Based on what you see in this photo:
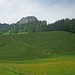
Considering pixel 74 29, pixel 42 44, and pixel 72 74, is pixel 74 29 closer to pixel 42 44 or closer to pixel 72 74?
pixel 42 44

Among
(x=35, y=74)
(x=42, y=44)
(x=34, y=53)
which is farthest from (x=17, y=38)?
(x=35, y=74)

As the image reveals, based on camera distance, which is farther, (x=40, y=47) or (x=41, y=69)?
(x=40, y=47)

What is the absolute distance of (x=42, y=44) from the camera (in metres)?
117

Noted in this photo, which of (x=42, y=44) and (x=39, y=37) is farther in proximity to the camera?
(x=39, y=37)

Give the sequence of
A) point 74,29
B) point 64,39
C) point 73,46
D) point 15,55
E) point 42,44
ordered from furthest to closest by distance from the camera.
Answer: point 74,29
point 64,39
point 42,44
point 73,46
point 15,55

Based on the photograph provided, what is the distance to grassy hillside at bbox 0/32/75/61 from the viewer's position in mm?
92338

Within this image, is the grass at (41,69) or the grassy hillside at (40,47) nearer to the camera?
the grass at (41,69)

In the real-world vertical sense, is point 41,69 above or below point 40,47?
above

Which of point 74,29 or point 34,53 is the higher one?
point 74,29

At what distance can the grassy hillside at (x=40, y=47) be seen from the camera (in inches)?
3635

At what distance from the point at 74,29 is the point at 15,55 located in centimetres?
8970

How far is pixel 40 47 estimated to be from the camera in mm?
110438

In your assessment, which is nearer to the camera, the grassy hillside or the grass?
the grass

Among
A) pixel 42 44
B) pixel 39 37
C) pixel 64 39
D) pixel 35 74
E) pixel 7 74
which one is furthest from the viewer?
pixel 39 37
